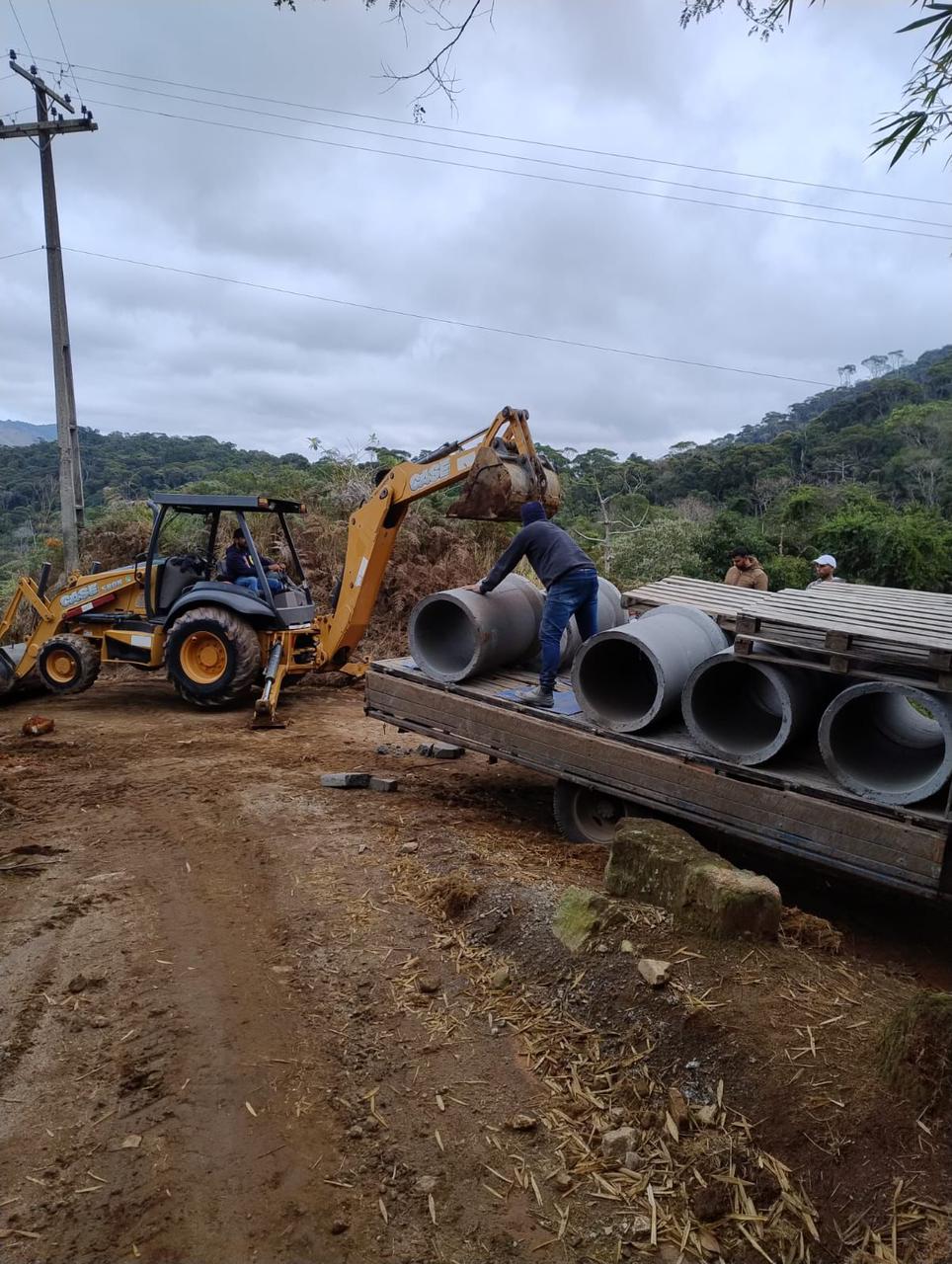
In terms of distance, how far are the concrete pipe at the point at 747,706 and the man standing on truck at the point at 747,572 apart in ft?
10.1

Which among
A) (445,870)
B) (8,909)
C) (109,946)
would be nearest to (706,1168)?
(445,870)

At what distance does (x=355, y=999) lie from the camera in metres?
3.55

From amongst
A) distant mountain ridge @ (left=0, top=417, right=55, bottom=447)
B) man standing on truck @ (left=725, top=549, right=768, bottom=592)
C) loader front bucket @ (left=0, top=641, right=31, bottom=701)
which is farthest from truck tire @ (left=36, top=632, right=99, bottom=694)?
distant mountain ridge @ (left=0, top=417, right=55, bottom=447)

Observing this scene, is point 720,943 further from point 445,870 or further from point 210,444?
point 210,444

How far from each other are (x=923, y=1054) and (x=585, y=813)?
3104 millimetres

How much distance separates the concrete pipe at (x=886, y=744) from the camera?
3.97 meters

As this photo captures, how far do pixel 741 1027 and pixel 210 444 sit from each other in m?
43.5

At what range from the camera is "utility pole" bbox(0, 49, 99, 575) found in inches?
548

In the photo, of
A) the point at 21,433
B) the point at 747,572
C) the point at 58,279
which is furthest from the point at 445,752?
the point at 21,433

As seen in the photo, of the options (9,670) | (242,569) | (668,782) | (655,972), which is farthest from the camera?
(9,670)

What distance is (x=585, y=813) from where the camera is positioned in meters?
5.68

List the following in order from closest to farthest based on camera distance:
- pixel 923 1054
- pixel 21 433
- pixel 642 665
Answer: pixel 923 1054, pixel 642 665, pixel 21 433

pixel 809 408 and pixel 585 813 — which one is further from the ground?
pixel 809 408

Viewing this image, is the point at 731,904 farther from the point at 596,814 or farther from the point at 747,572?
the point at 747,572
